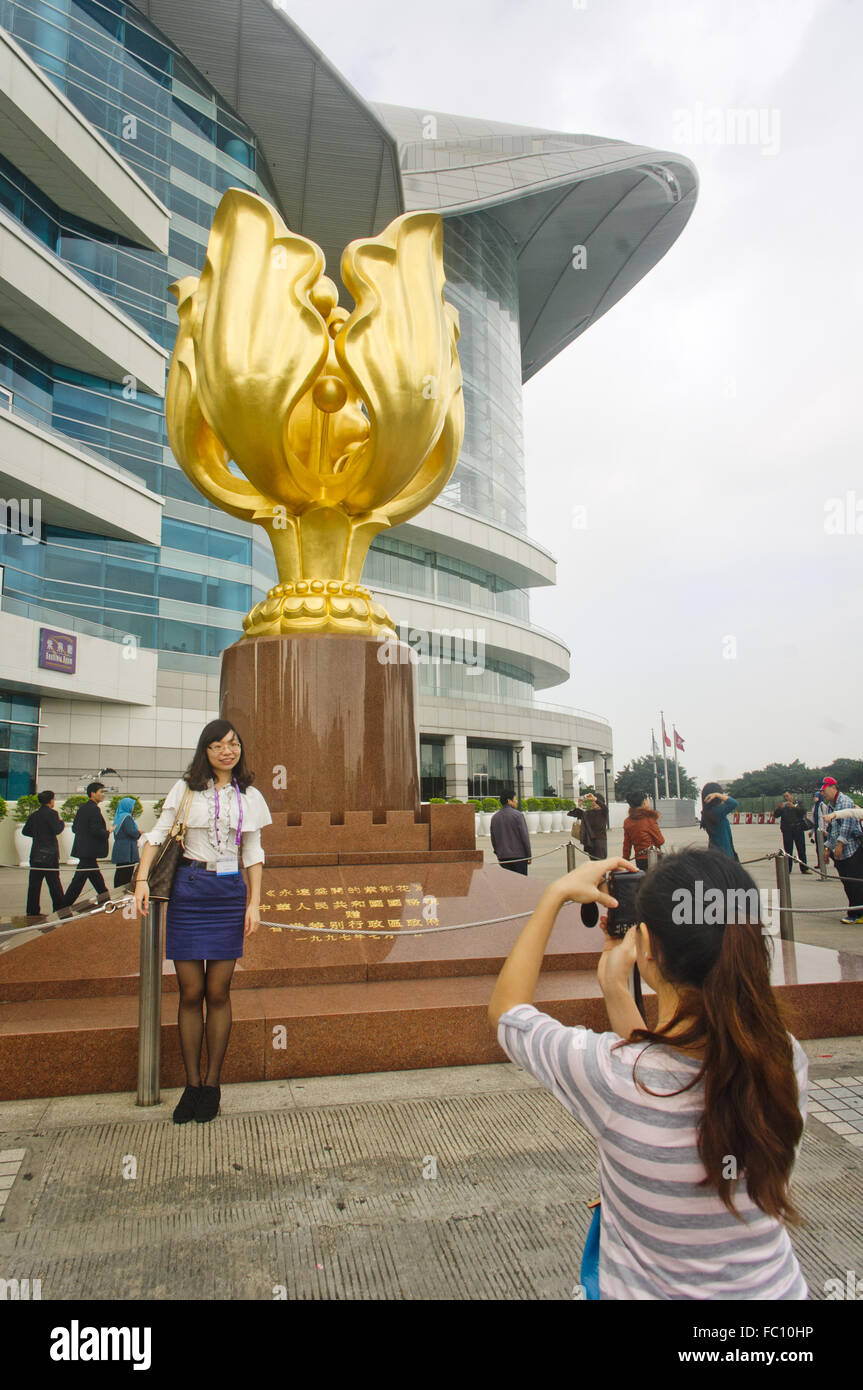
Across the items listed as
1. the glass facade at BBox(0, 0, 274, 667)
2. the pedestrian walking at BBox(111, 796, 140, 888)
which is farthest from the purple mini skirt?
the glass facade at BBox(0, 0, 274, 667)

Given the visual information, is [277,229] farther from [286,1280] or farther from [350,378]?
[286,1280]

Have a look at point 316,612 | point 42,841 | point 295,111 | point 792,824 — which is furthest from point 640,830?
point 295,111

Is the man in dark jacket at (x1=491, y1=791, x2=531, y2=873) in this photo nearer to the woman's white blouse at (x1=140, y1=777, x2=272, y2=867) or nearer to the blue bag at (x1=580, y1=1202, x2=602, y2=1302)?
the woman's white blouse at (x1=140, y1=777, x2=272, y2=867)

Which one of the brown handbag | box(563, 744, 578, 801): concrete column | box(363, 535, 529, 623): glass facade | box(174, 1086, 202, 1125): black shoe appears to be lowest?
box(174, 1086, 202, 1125): black shoe

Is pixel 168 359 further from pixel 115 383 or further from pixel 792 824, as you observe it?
pixel 792 824

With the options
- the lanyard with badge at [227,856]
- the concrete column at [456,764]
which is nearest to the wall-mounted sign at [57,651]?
the concrete column at [456,764]

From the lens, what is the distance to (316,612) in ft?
20.3

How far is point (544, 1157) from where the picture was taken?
2551mm

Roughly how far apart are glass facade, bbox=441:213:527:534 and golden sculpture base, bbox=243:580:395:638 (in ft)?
84.0

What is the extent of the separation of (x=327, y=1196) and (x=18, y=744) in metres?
17.9

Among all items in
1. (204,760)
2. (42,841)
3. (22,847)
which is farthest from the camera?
(22,847)

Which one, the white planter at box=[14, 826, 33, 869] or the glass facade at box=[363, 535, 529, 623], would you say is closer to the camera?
the white planter at box=[14, 826, 33, 869]

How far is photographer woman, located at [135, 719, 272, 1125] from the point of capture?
9.45 ft

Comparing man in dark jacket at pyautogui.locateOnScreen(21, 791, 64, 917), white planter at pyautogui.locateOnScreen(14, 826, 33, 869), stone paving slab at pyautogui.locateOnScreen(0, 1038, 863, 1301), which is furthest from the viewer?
white planter at pyautogui.locateOnScreen(14, 826, 33, 869)
